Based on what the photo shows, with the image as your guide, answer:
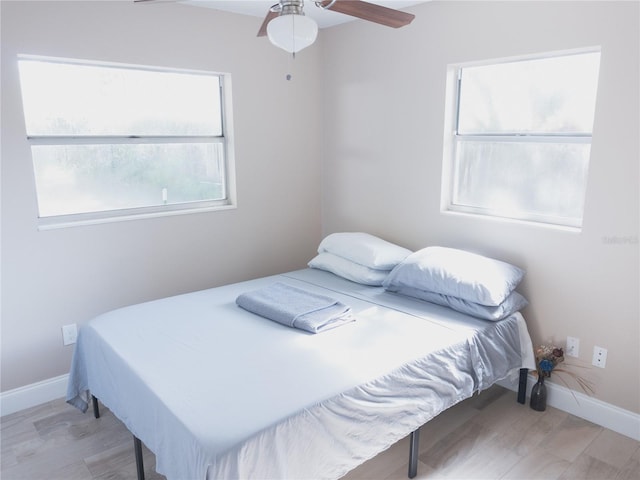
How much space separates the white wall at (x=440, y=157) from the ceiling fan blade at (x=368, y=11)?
96 cm

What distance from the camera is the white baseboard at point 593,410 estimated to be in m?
2.43

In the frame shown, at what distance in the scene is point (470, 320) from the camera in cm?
246

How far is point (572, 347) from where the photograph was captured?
2.62 m

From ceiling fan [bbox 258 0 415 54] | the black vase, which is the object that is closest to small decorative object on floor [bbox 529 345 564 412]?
the black vase

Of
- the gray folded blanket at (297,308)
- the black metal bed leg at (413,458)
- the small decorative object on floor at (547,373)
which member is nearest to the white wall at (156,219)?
the gray folded blanket at (297,308)

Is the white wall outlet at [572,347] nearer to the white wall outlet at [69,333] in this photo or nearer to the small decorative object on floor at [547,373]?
the small decorative object on floor at [547,373]

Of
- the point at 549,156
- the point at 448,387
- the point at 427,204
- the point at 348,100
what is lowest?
the point at 448,387

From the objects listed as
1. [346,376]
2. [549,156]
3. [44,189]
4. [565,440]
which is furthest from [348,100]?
[565,440]

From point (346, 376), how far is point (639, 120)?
1.84m

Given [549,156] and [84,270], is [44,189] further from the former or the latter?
[549,156]

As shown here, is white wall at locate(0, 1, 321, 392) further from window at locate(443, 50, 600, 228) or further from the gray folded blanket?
window at locate(443, 50, 600, 228)

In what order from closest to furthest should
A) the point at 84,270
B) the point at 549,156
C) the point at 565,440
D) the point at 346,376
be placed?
1. the point at 346,376
2. the point at 565,440
3. the point at 549,156
4. the point at 84,270

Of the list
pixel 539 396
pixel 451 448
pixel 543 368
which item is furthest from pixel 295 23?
pixel 539 396

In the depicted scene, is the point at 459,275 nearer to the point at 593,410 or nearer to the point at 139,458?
the point at 593,410
